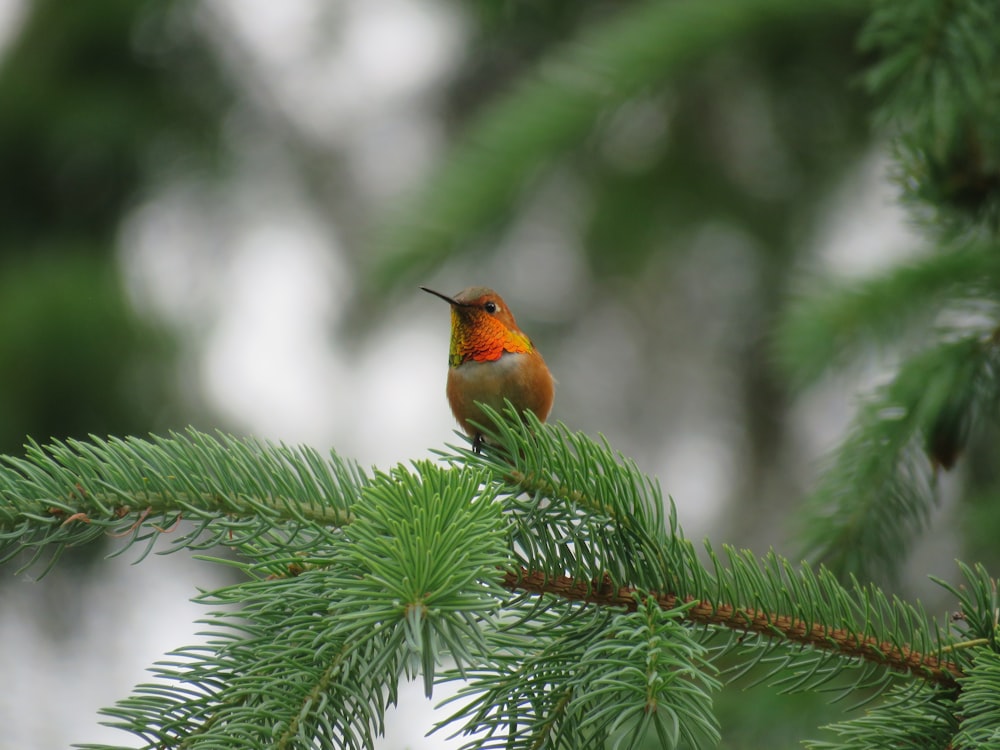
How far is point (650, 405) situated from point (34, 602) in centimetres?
356

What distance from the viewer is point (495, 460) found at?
1.65 m

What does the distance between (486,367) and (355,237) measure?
14.1 feet

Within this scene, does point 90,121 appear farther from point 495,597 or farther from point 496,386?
point 495,597

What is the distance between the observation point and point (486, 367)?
271cm

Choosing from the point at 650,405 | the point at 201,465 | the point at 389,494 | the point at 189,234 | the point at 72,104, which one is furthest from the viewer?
the point at 650,405

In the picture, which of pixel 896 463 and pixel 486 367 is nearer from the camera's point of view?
pixel 896 463

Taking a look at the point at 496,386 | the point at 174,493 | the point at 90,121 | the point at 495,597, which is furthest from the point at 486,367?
the point at 90,121

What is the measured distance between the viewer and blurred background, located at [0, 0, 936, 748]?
4.29 meters

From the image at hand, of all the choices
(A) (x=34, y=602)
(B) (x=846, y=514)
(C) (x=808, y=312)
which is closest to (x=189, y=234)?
(A) (x=34, y=602)

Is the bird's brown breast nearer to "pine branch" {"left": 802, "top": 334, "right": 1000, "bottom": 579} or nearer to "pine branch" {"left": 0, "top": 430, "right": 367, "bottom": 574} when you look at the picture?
"pine branch" {"left": 802, "top": 334, "right": 1000, "bottom": 579}

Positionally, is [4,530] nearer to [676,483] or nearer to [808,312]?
[808,312]

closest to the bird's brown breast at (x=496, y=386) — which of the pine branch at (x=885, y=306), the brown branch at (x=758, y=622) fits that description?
the pine branch at (x=885, y=306)

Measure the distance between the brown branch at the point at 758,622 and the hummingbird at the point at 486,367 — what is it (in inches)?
38.6

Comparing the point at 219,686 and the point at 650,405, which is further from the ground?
the point at 650,405
